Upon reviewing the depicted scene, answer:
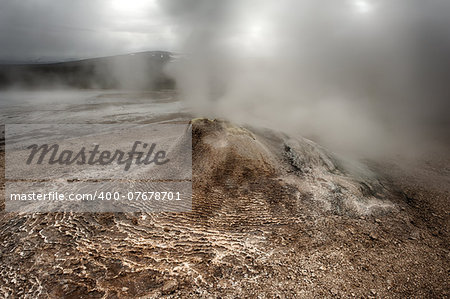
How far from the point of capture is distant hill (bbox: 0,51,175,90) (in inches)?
1258

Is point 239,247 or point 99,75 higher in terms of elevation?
point 99,75

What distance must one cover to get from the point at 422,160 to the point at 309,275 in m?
6.69

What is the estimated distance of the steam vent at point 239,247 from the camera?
9.62 feet

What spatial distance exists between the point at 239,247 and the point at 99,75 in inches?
1653

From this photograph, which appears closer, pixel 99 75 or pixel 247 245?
pixel 247 245

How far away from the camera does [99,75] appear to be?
38531mm

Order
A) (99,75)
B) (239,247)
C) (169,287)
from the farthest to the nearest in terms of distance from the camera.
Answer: (99,75), (239,247), (169,287)

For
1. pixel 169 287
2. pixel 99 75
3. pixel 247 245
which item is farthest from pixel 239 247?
pixel 99 75

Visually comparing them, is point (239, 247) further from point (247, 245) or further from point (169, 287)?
point (169, 287)

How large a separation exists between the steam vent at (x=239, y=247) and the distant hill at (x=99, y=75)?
28.2m

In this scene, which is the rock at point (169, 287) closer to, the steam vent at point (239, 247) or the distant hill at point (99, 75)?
the steam vent at point (239, 247)

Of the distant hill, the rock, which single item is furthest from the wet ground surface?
the distant hill

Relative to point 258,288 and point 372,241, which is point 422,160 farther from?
point 258,288

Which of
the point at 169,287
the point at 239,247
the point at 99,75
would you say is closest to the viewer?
the point at 169,287
